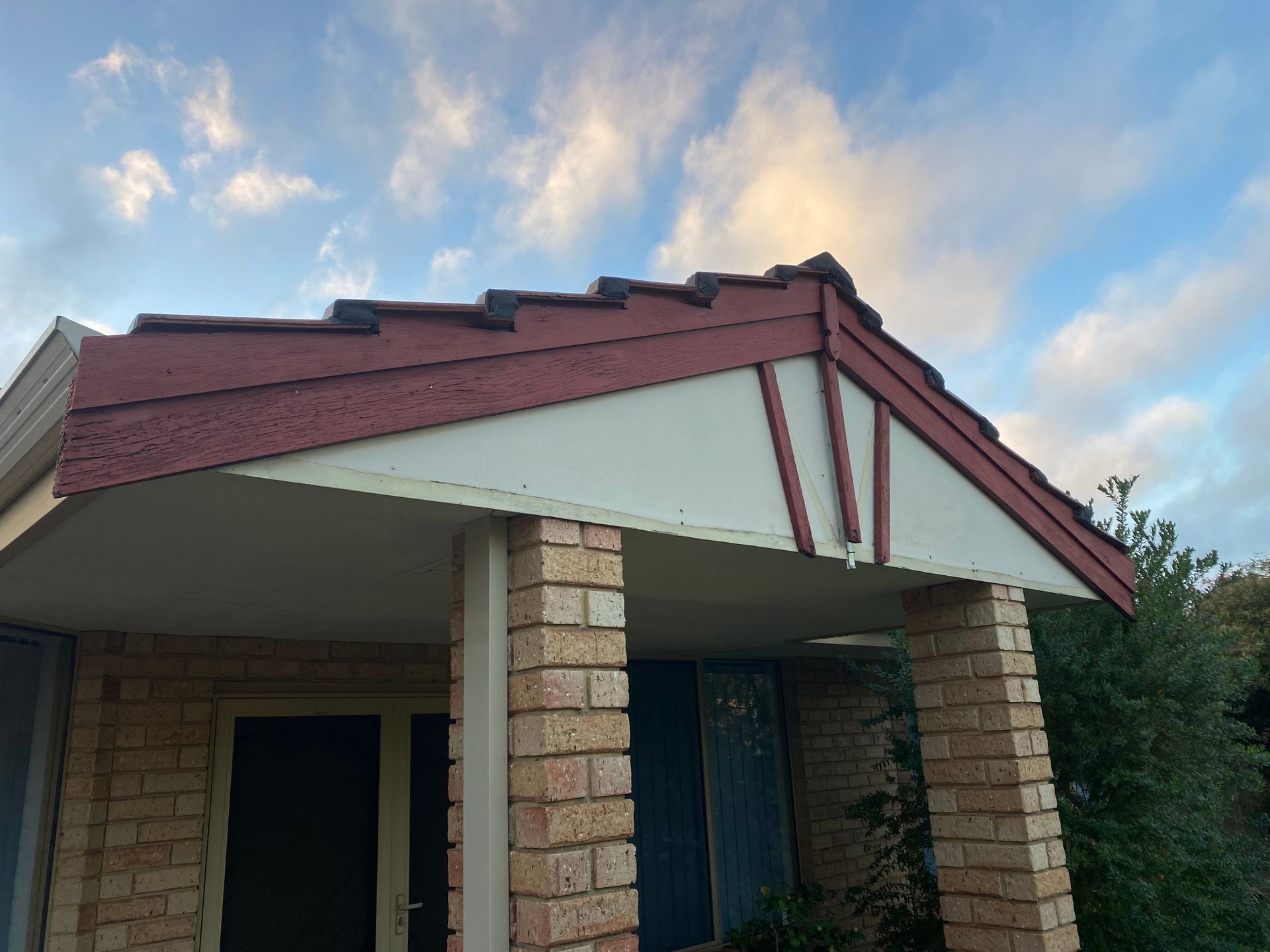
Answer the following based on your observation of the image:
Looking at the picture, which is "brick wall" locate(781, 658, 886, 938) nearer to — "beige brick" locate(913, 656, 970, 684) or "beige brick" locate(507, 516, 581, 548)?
"beige brick" locate(913, 656, 970, 684)

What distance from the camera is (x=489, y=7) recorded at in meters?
6.78

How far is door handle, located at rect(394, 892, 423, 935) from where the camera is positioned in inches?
209

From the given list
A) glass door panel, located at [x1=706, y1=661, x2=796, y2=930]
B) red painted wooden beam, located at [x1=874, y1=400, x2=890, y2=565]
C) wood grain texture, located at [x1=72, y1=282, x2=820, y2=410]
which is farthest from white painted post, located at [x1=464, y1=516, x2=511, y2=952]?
glass door panel, located at [x1=706, y1=661, x2=796, y2=930]

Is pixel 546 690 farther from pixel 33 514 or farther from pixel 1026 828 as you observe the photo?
pixel 1026 828

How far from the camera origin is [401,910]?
5.34 m

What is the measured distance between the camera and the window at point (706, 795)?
7223 mm

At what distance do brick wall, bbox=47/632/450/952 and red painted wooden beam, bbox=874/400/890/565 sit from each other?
3.72 metres

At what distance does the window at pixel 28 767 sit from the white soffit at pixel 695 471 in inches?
120

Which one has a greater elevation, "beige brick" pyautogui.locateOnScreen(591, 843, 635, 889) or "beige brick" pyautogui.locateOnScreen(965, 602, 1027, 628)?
"beige brick" pyautogui.locateOnScreen(965, 602, 1027, 628)

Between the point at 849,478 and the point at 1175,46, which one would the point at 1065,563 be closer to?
the point at 849,478

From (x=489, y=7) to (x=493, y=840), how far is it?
6536 millimetres

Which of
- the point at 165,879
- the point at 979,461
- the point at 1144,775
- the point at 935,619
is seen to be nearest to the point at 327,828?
the point at 165,879

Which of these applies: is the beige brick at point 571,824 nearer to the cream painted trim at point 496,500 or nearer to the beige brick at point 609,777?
the beige brick at point 609,777

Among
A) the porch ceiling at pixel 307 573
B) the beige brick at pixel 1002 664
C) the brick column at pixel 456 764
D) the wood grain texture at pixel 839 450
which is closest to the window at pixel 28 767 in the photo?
the porch ceiling at pixel 307 573
